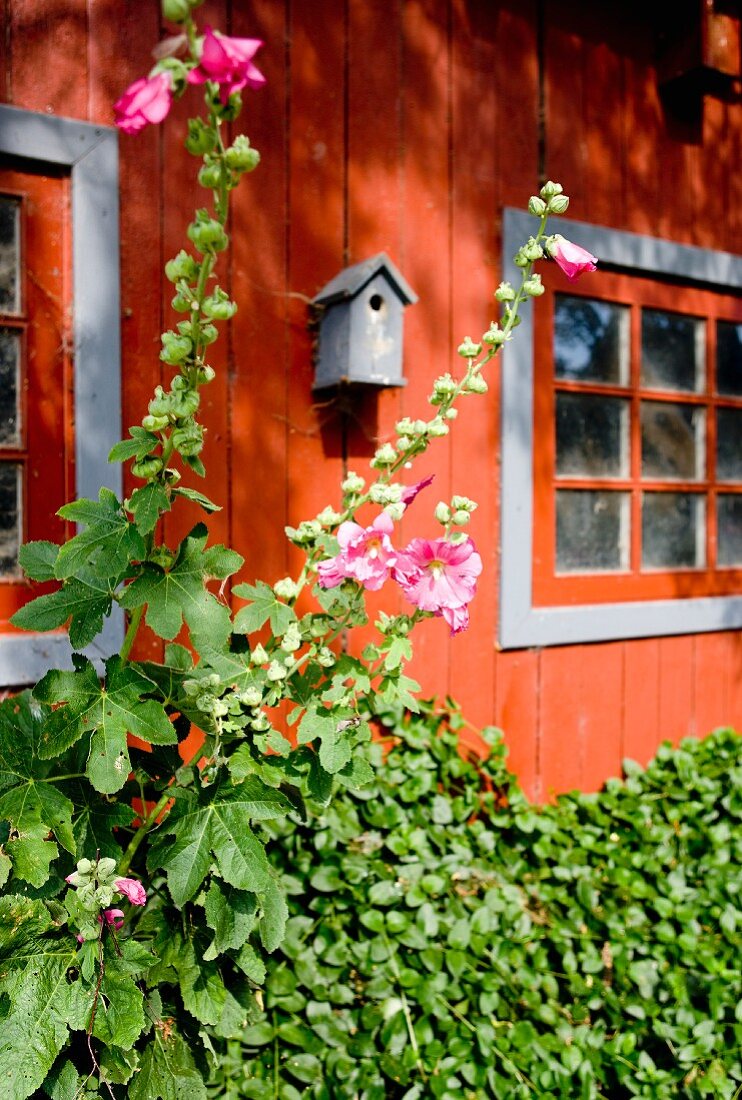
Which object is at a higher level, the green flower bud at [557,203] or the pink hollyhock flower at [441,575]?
the green flower bud at [557,203]

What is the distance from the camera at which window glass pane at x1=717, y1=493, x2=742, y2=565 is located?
11.9 ft

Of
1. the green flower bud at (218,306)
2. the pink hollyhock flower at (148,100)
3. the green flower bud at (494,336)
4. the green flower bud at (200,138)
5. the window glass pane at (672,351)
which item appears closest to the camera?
the pink hollyhock flower at (148,100)

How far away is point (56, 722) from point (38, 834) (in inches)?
6.8

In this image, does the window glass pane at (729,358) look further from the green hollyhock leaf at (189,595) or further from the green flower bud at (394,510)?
the green hollyhock leaf at (189,595)

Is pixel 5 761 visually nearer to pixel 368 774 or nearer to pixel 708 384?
pixel 368 774

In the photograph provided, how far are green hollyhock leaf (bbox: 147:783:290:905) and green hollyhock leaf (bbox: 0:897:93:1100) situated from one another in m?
0.20

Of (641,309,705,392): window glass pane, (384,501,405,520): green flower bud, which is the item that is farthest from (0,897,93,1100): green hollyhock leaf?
(641,309,705,392): window glass pane

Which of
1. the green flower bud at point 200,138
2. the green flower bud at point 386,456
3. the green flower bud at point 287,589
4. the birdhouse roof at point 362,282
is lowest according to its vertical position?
the green flower bud at point 287,589

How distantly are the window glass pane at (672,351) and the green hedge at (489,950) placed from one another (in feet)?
5.09

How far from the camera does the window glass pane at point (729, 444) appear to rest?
3.62 metres

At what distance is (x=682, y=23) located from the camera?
3.25 meters

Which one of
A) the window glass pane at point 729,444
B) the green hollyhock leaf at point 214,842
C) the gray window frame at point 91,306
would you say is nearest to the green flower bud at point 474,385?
the green hollyhock leaf at point 214,842

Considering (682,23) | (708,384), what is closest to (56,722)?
(708,384)

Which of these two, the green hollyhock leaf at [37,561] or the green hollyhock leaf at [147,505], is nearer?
the green hollyhock leaf at [147,505]
